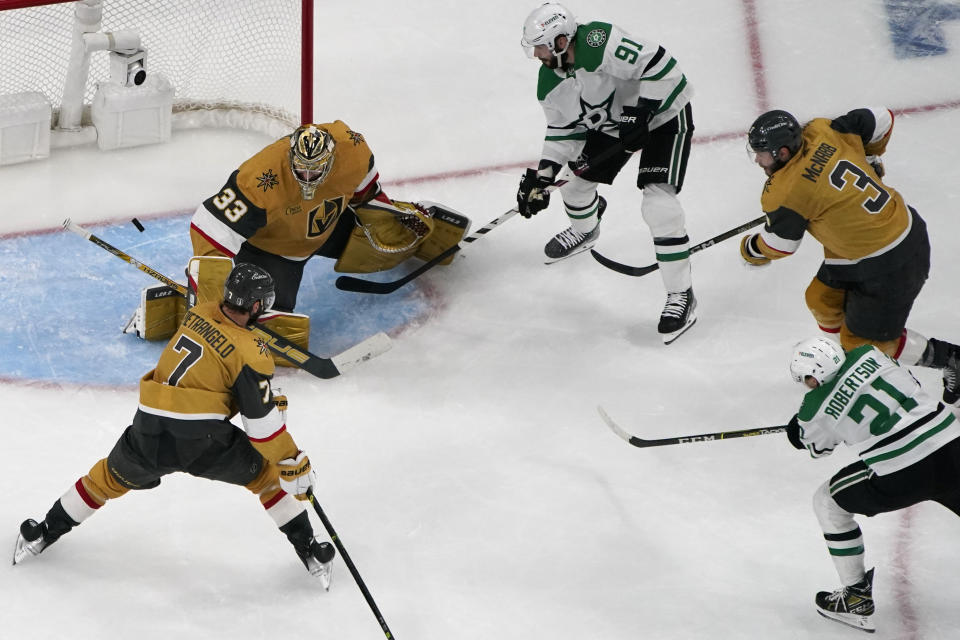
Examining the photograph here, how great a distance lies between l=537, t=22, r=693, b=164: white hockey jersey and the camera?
14.3ft

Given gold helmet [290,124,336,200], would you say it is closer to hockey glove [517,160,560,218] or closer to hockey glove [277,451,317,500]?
hockey glove [517,160,560,218]

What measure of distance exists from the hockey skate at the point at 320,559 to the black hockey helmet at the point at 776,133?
1.61m

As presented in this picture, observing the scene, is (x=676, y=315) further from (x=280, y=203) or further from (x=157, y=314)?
(x=157, y=314)

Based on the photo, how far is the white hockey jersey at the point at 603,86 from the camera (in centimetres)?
436

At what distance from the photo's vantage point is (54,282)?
16.0 ft

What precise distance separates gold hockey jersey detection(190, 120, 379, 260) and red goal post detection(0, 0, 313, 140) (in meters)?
0.86

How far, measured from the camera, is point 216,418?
346 cm

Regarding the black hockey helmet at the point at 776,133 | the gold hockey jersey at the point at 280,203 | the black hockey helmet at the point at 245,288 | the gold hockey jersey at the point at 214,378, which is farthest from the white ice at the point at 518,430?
the black hockey helmet at the point at 776,133

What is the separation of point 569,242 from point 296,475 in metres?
1.83

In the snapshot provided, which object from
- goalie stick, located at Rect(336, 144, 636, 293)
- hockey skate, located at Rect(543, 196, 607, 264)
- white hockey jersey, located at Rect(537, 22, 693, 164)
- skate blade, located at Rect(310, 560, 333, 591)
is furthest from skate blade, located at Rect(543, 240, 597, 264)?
skate blade, located at Rect(310, 560, 333, 591)

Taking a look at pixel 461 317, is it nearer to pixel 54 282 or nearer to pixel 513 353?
pixel 513 353

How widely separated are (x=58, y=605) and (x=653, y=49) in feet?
7.89

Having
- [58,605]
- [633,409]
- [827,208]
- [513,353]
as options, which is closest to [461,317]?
[513,353]

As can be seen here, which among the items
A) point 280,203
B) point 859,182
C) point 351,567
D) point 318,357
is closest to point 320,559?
point 351,567
